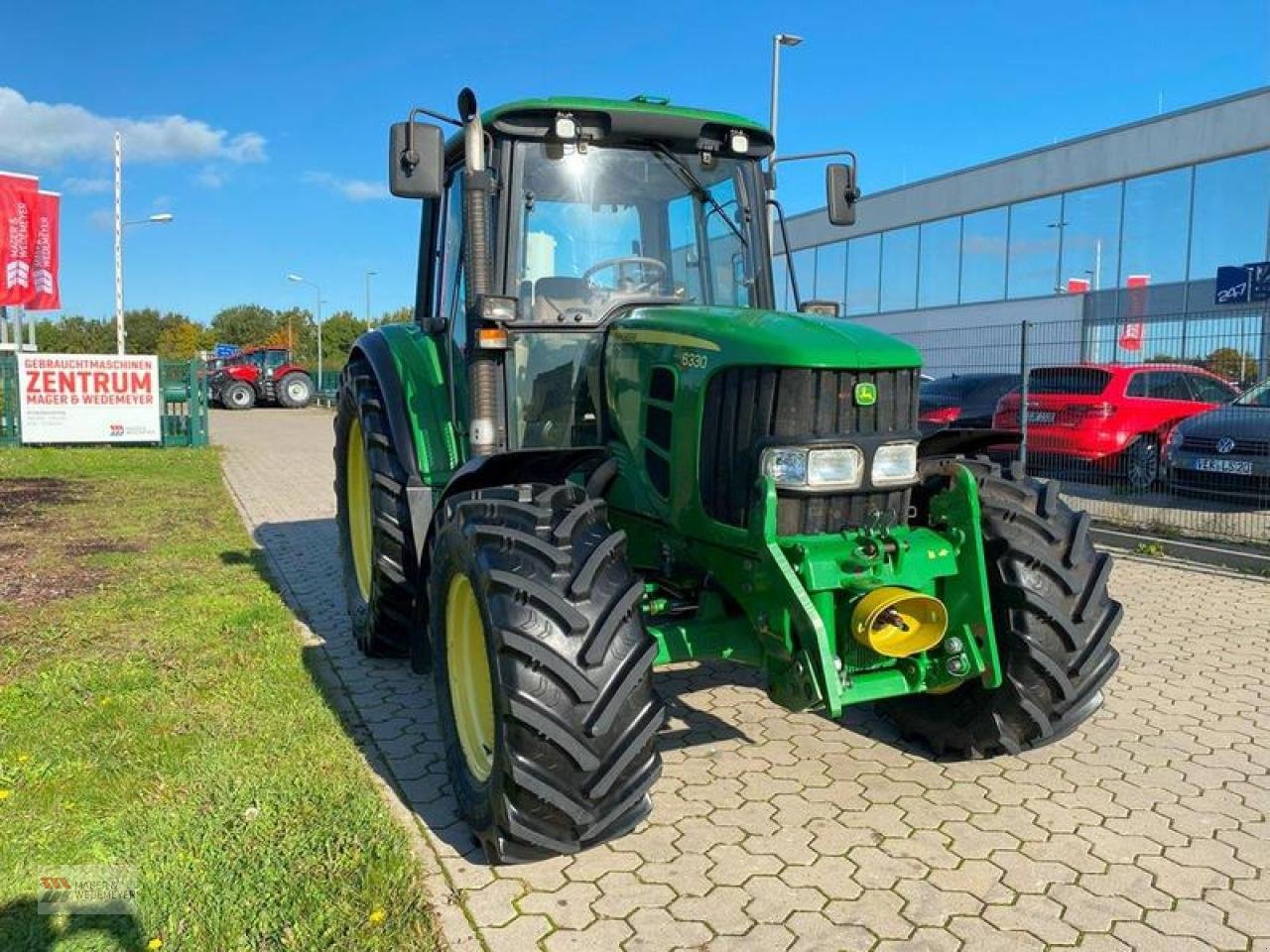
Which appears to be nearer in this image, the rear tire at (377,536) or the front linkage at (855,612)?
the front linkage at (855,612)

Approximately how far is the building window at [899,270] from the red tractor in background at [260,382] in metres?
18.8

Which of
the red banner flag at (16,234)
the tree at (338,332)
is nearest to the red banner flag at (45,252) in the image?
the red banner flag at (16,234)

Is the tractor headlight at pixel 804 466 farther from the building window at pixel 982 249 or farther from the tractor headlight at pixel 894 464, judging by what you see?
the building window at pixel 982 249

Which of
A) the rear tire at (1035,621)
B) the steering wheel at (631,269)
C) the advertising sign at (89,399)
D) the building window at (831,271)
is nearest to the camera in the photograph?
the rear tire at (1035,621)

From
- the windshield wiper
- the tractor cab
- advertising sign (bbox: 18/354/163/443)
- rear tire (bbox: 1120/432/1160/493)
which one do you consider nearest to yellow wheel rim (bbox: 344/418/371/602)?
the tractor cab

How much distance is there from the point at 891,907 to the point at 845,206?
3.24m

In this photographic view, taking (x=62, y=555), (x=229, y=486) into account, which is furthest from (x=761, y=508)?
(x=229, y=486)

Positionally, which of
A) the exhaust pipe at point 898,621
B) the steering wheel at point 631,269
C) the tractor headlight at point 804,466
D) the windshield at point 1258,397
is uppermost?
the steering wheel at point 631,269

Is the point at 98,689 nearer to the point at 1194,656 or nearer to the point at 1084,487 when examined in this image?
the point at 1194,656

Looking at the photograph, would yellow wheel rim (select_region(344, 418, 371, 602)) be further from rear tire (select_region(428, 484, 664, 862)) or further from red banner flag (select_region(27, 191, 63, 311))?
red banner flag (select_region(27, 191, 63, 311))

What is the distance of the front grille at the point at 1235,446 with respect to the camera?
895cm

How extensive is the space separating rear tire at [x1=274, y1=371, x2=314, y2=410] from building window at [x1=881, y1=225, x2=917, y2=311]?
18651 millimetres

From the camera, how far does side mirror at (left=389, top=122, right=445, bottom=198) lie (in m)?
3.71

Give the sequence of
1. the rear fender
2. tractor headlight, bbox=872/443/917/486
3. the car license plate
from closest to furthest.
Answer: tractor headlight, bbox=872/443/917/486 < the rear fender < the car license plate
